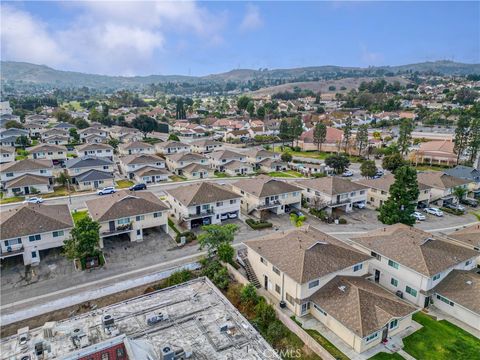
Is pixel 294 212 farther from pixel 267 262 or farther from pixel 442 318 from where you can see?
pixel 442 318

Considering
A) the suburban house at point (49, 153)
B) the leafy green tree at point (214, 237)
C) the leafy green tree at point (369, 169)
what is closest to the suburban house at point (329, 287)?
the leafy green tree at point (214, 237)

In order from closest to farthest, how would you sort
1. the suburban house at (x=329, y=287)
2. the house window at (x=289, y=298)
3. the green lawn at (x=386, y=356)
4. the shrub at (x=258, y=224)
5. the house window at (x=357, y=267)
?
the green lawn at (x=386, y=356)
the suburban house at (x=329, y=287)
the house window at (x=289, y=298)
the house window at (x=357, y=267)
the shrub at (x=258, y=224)

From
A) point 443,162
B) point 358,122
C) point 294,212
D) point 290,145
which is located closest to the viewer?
point 294,212

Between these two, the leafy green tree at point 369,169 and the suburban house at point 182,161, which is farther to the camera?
the suburban house at point 182,161

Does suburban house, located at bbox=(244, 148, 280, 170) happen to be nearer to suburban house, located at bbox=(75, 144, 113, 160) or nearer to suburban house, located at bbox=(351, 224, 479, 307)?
suburban house, located at bbox=(75, 144, 113, 160)

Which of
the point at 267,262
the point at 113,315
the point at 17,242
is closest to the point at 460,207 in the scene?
the point at 267,262

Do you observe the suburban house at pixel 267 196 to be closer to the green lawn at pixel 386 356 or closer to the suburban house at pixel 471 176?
the green lawn at pixel 386 356

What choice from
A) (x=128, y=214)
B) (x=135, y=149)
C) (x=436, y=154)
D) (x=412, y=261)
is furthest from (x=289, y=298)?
(x=436, y=154)

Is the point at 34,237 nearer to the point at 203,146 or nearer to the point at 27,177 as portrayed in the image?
the point at 27,177
